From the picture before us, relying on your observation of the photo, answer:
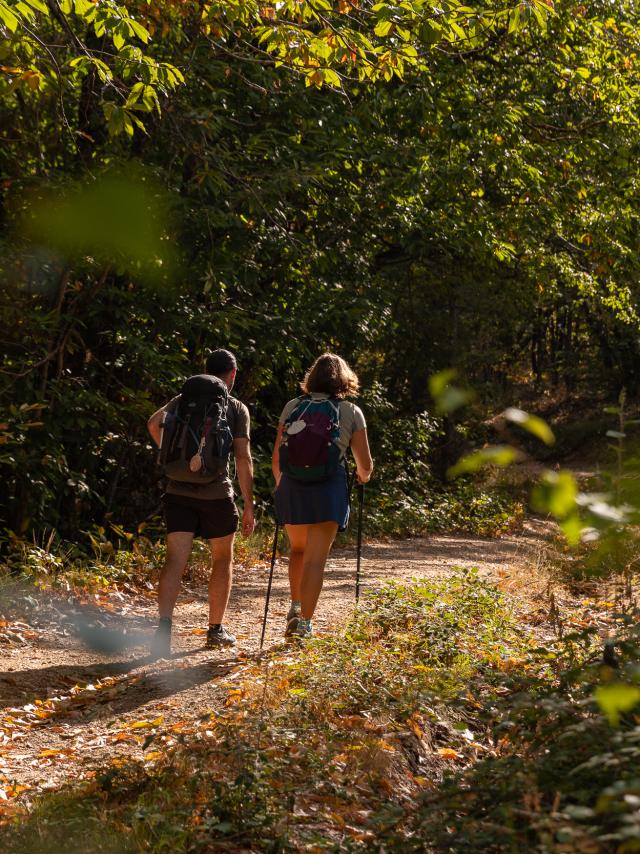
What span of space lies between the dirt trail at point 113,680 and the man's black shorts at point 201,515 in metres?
0.87

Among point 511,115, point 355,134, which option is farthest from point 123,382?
point 511,115

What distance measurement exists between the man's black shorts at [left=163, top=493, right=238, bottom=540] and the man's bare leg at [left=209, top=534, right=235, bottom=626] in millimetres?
74

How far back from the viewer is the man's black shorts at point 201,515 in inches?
269

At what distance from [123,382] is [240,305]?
2.09 m

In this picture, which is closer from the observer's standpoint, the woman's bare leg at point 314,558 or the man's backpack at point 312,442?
the man's backpack at point 312,442

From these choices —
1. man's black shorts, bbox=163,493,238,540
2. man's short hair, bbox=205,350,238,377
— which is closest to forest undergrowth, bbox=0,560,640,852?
man's black shorts, bbox=163,493,238,540

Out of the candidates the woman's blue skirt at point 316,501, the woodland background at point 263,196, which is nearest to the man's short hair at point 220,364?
the woman's blue skirt at point 316,501

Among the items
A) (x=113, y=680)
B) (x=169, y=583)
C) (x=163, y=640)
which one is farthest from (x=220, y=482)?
(x=113, y=680)

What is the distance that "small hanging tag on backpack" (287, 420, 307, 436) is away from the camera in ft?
21.4

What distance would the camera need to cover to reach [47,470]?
33.8 feet

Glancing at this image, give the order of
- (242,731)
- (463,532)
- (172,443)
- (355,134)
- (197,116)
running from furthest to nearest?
1. (463,532)
2. (355,134)
3. (197,116)
4. (172,443)
5. (242,731)

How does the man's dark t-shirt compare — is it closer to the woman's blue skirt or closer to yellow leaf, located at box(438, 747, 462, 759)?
the woman's blue skirt

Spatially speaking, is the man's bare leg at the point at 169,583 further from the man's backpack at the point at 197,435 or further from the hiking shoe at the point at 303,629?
the hiking shoe at the point at 303,629

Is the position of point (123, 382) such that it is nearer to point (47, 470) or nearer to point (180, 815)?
point (47, 470)
